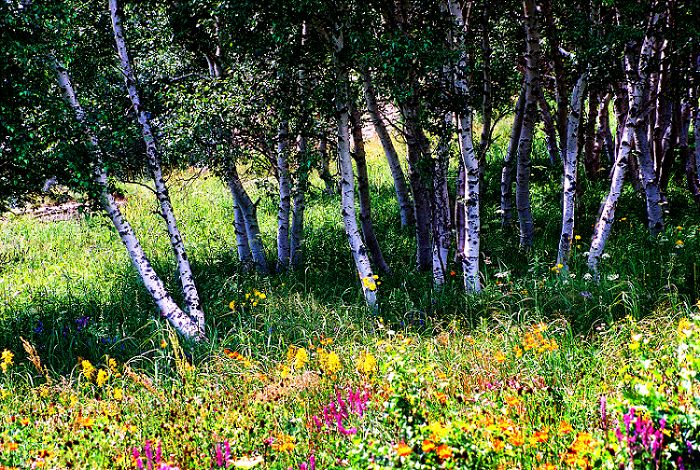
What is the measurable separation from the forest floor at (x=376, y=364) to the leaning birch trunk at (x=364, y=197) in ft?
1.52

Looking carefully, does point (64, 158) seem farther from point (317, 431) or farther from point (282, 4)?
point (317, 431)

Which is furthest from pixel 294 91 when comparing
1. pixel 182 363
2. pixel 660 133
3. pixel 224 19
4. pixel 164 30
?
pixel 660 133

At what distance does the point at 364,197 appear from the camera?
33.6ft

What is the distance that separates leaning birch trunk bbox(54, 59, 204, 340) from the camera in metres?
7.81

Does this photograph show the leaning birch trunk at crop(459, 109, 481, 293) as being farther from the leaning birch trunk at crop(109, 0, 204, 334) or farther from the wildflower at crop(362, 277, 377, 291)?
the leaning birch trunk at crop(109, 0, 204, 334)

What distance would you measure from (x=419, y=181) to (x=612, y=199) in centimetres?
287

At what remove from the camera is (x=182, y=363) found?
598 cm

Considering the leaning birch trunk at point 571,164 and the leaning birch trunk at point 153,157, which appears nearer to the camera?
the leaning birch trunk at point 153,157

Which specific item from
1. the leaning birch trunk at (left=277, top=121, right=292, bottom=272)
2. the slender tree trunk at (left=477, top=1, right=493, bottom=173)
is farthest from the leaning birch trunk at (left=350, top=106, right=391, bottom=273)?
the slender tree trunk at (left=477, top=1, right=493, bottom=173)

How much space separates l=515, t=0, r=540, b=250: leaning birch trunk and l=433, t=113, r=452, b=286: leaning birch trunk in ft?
4.04

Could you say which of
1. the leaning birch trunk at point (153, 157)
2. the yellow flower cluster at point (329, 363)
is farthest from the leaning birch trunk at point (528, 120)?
the yellow flower cluster at point (329, 363)

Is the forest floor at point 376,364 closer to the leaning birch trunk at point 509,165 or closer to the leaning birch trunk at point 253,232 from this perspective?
the leaning birch trunk at point 509,165

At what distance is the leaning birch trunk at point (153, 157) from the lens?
26.0 feet

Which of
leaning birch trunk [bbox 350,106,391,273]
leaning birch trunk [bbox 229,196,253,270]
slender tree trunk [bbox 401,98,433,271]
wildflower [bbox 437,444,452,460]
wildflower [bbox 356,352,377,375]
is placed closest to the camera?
wildflower [bbox 437,444,452,460]
